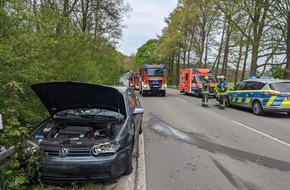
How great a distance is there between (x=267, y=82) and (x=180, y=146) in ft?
25.1

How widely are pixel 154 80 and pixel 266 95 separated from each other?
539 inches

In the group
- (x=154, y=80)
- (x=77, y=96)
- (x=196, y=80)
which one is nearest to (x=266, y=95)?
(x=77, y=96)

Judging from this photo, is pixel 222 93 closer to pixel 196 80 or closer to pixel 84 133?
pixel 196 80

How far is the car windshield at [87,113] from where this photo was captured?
18.8 ft

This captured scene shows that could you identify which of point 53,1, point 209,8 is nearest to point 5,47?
point 53,1

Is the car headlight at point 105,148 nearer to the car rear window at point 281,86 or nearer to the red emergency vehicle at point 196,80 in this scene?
the car rear window at point 281,86

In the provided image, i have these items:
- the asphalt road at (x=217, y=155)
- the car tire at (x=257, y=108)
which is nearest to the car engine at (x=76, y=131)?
the asphalt road at (x=217, y=155)

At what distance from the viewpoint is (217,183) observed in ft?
16.0

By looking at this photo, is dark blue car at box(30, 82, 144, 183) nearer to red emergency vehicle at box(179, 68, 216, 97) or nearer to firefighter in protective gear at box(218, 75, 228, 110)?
firefighter in protective gear at box(218, 75, 228, 110)

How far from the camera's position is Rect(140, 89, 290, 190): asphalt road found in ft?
16.3

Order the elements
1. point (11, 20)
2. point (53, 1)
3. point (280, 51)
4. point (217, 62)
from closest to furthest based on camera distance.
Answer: point (11, 20) → point (53, 1) → point (280, 51) → point (217, 62)

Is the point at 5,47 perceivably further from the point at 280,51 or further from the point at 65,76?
the point at 280,51

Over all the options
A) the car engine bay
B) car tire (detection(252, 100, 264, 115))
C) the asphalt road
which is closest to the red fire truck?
car tire (detection(252, 100, 264, 115))

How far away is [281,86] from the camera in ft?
42.0
